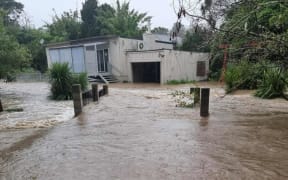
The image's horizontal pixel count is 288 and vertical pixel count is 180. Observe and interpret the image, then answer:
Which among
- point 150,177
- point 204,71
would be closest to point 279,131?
point 150,177

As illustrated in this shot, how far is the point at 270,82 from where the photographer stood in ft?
30.6

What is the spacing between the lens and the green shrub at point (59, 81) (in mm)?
11891

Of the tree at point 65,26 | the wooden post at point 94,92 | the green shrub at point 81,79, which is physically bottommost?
the wooden post at point 94,92

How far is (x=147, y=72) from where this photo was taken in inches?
878

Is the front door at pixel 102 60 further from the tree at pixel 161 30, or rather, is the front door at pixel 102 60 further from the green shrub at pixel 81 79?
the tree at pixel 161 30

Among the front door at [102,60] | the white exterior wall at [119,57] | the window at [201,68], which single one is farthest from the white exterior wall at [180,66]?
the front door at [102,60]

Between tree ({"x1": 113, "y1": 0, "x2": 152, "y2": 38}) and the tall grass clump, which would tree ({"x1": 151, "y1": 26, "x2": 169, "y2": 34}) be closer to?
tree ({"x1": 113, "y1": 0, "x2": 152, "y2": 38})

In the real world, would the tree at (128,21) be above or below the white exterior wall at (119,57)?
above

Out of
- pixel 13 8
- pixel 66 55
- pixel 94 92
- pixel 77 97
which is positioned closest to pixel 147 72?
pixel 66 55

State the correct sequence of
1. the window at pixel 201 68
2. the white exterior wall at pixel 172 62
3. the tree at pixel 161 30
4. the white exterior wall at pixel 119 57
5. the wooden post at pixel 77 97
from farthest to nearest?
the tree at pixel 161 30 < the window at pixel 201 68 < the white exterior wall at pixel 119 57 < the white exterior wall at pixel 172 62 < the wooden post at pixel 77 97

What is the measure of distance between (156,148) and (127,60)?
16.8 metres

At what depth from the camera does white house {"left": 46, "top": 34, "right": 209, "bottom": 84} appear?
64.2 ft

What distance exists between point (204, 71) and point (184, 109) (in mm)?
15694

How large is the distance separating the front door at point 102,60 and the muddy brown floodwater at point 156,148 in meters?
14.4
